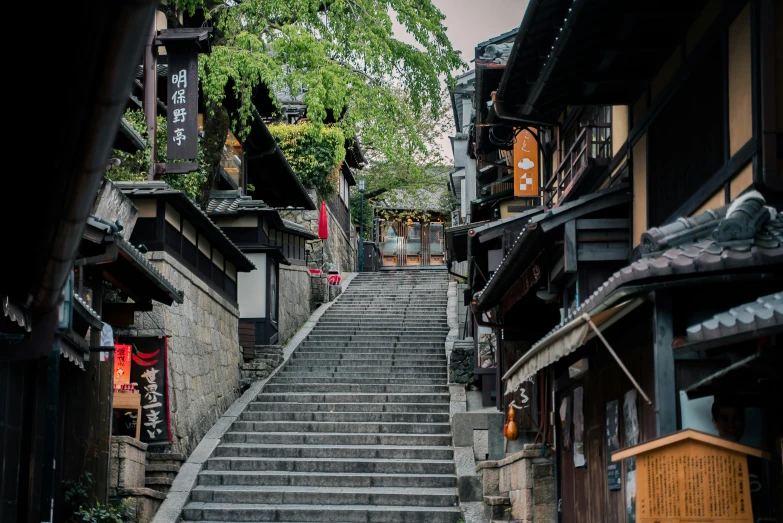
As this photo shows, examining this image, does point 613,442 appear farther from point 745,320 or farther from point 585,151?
point 745,320

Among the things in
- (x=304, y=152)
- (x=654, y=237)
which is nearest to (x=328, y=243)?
(x=304, y=152)

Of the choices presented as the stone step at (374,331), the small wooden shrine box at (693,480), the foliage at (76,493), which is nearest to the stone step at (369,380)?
the stone step at (374,331)

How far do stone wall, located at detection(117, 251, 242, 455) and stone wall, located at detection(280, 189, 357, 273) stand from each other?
16.5 m

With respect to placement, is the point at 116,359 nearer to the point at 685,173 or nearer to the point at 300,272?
the point at 685,173

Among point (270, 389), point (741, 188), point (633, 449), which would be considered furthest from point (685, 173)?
point (270, 389)

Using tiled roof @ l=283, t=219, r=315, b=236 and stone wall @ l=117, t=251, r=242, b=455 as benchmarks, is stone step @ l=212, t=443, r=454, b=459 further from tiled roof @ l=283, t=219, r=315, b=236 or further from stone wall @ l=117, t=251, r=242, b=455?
tiled roof @ l=283, t=219, r=315, b=236

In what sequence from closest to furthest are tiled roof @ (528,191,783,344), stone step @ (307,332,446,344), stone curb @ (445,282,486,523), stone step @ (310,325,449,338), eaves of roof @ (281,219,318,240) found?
tiled roof @ (528,191,783,344) < stone curb @ (445,282,486,523) < stone step @ (307,332,446,344) < stone step @ (310,325,449,338) < eaves of roof @ (281,219,318,240)

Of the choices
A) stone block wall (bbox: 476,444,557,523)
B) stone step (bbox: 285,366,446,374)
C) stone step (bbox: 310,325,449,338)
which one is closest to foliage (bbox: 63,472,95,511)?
stone block wall (bbox: 476,444,557,523)

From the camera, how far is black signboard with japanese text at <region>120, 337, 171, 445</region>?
16.9 m

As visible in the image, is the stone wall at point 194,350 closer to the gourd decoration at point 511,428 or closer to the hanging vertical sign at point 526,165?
the gourd decoration at point 511,428

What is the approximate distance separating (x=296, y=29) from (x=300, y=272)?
14.5m

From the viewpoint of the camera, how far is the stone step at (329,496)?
16750 millimetres

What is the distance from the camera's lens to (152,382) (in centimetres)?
1688

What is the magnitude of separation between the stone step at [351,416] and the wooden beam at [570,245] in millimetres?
10647
